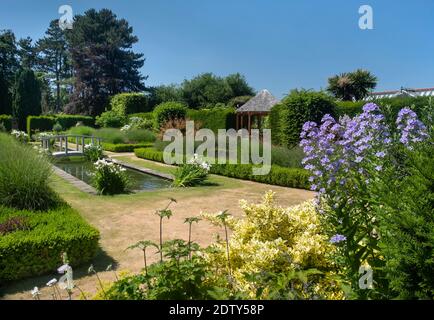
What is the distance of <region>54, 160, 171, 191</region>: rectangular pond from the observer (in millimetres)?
10055

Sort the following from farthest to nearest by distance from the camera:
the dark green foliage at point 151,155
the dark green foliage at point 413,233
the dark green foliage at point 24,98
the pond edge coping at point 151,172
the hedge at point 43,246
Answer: the dark green foliage at point 24,98, the dark green foliage at point 151,155, the pond edge coping at point 151,172, the hedge at point 43,246, the dark green foliage at point 413,233

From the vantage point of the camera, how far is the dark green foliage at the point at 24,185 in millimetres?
5309

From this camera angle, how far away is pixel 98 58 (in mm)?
45000

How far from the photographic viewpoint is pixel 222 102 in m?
43.6

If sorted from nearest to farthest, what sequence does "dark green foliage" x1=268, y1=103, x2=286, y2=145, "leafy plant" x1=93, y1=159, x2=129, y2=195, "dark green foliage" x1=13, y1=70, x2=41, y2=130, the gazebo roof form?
"leafy plant" x1=93, y1=159, x2=129, y2=195 < "dark green foliage" x1=268, y1=103, x2=286, y2=145 < the gazebo roof < "dark green foliage" x1=13, y1=70, x2=41, y2=130

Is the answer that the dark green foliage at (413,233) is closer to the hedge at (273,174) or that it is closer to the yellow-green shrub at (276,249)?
the yellow-green shrub at (276,249)

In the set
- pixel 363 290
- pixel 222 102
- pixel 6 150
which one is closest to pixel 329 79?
pixel 222 102

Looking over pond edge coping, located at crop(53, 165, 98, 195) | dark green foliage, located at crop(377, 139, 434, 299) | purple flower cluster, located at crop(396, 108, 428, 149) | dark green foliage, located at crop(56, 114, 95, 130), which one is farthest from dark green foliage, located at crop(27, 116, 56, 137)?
dark green foliage, located at crop(377, 139, 434, 299)

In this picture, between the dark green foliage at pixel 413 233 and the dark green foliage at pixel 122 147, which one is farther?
the dark green foliage at pixel 122 147

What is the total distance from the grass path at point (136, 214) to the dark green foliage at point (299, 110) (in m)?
3.31

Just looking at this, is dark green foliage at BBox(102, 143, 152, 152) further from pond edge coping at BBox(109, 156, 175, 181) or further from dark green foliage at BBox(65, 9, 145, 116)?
dark green foliage at BBox(65, 9, 145, 116)

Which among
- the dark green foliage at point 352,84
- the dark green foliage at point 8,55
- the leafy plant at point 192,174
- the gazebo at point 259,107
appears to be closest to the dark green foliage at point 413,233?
the leafy plant at point 192,174

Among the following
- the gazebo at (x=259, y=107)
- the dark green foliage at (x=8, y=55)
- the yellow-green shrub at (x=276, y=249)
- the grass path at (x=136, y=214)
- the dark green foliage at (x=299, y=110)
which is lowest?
the grass path at (x=136, y=214)

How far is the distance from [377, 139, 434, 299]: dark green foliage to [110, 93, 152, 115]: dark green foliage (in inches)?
1495
